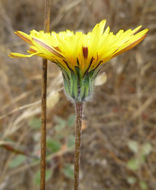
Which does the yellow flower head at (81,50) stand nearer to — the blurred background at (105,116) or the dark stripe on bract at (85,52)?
the dark stripe on bract at (85,52)

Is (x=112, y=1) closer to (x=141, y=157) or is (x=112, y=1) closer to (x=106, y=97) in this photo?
(x=106, y=97)

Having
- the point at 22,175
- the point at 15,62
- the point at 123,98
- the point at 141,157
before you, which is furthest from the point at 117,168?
the point at 15,62

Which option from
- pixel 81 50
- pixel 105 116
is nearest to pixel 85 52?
pixel 81 50

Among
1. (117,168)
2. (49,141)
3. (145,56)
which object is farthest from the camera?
(145,56)

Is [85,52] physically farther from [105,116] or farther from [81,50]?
[105,116]

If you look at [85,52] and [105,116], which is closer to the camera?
[85,52]

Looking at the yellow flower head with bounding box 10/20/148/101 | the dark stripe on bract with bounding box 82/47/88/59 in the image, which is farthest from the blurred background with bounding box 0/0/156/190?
the dark stripe on bract with bounding box 82/47/88/59

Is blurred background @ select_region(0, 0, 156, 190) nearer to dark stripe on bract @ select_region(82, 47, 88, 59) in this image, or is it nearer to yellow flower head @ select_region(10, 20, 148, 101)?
yellow flower head @ select_region(10, 20, 148, 101)

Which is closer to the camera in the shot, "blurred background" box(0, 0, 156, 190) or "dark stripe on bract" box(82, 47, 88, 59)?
"dark stripe on bract" box(82, 47, 88, 59)
